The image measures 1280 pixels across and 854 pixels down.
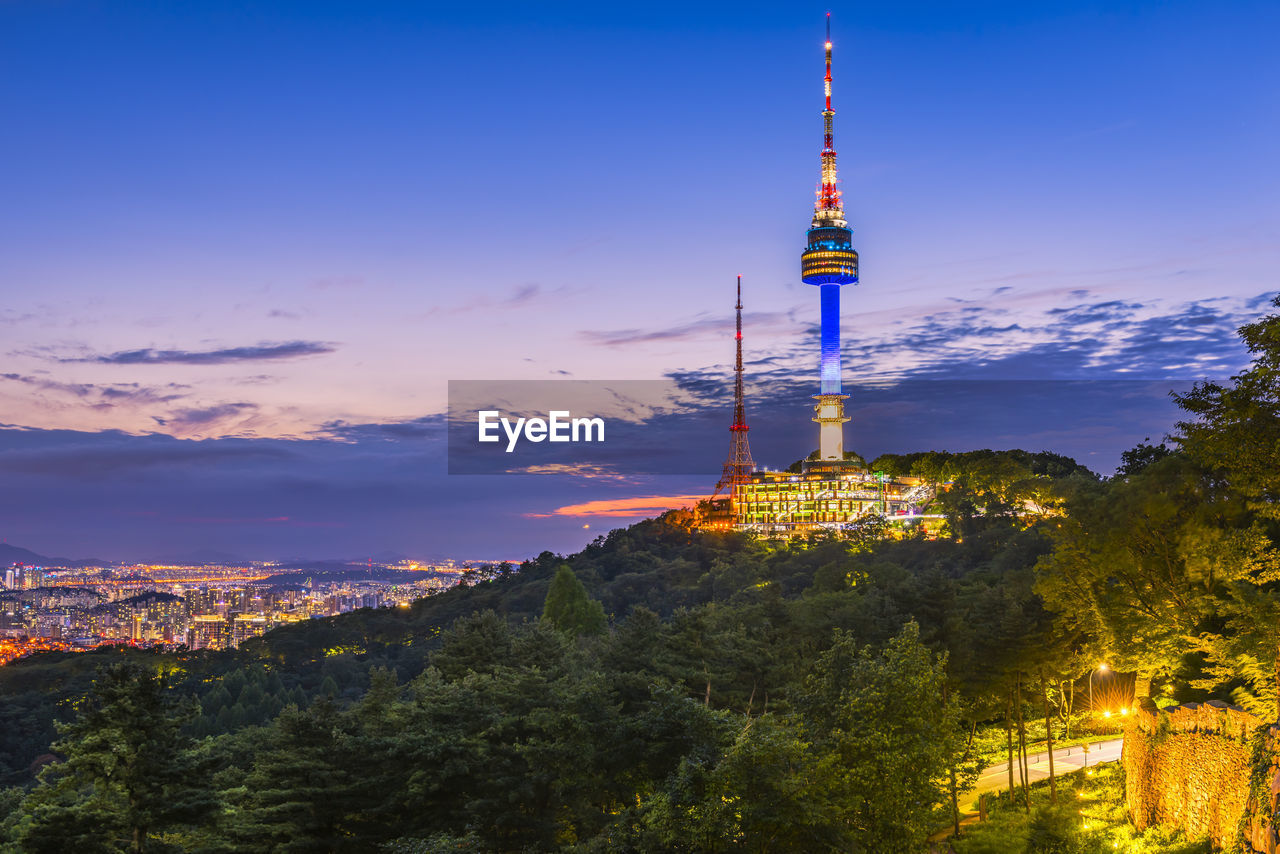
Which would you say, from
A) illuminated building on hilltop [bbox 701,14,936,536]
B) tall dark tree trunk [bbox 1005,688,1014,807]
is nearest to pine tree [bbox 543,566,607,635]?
tall dark tree trunk [bbox 1005,688,1014,807]

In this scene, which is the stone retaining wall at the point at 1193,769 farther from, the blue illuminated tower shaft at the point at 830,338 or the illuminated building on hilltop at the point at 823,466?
the blue illuminated tower shaft at the point at 830,338

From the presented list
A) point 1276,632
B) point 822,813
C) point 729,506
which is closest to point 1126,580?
point 1276,632

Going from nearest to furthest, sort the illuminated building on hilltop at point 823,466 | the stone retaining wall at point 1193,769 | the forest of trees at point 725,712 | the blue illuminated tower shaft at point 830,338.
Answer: the forest of trees at point 725,712
the stone retaining wall at point 1193,769
the illuminated building on hilltop at point 823,466
the blue illuminated tower shaft at point 830,338

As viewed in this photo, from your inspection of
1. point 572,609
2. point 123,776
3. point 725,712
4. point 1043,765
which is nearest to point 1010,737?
point 1043,765

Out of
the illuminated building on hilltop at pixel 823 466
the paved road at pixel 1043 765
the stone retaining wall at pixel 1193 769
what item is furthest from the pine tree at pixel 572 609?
the illuminated building on hilltop at pixel 823 466

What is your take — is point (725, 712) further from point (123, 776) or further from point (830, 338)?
point (830, 338)

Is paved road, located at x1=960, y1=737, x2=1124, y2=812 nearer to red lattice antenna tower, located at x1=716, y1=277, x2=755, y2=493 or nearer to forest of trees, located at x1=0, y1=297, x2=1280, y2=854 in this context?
forest of trees, located at x1=0, y1=297, x2=1280, y2=854
